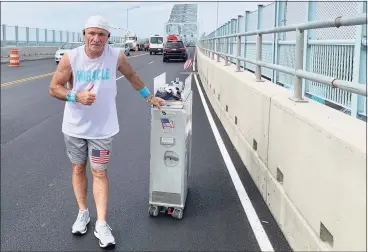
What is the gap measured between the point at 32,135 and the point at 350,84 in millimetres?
6999

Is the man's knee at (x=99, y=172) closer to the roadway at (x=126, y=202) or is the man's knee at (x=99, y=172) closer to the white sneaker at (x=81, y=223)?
the white sneaker at (x=81, y=223)

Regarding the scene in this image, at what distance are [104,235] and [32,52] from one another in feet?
120

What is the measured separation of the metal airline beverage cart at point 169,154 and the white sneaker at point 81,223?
0.69 meters

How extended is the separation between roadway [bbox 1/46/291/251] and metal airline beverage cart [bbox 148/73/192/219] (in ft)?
0.56

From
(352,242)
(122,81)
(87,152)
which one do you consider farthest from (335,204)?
(122,81)

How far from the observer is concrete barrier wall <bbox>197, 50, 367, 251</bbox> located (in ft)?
9.52

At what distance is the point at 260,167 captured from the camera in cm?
564

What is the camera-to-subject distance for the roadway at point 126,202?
4230 millimetres

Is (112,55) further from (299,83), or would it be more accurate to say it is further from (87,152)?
(299,83)

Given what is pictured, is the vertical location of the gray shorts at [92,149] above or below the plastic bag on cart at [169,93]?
below

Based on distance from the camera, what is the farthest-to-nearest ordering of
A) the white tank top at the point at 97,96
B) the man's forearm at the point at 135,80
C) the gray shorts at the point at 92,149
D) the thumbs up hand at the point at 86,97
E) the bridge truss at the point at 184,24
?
1. the bridge truss at the point at 184,24
2. the man's forearm at the point at 135,80
3. the gray shorts at the point at 92,149
4. the white tank top at the point at 97,96
5. the thumbs up hand at the point at 86,97

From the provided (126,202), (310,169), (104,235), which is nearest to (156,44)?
(126,202)

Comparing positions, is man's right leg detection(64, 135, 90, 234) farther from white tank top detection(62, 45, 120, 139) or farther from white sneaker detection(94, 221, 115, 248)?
white sneaker detection(94, 221, 115, 248)

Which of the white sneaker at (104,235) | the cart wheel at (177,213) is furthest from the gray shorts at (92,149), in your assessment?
the cart wheel at (177,213)
